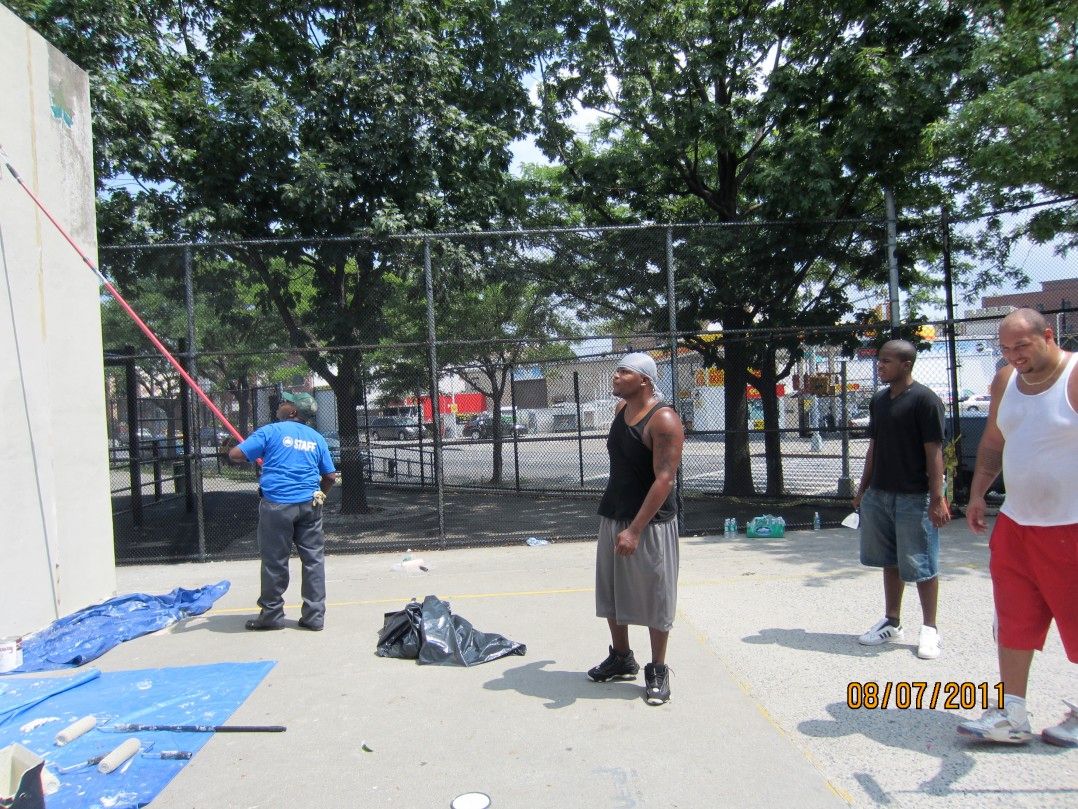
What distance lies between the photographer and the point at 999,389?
3787 millimetres

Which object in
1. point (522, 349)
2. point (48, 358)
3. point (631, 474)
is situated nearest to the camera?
point (631, 474)

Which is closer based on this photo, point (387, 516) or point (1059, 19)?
point (1059, 19)

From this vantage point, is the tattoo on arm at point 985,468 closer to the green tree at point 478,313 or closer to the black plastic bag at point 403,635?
the black plastic bag at point 403,635

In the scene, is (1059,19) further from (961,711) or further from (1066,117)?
(961,711)

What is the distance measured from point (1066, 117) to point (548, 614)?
639 cm

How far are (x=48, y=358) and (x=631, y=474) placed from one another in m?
4.92

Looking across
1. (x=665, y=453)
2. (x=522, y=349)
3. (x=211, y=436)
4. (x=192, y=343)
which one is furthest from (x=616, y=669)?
(x=211, y=436)

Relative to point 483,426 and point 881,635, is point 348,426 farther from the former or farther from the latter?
point 881,635

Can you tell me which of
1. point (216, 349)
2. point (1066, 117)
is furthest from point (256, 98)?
point (1066, 117)

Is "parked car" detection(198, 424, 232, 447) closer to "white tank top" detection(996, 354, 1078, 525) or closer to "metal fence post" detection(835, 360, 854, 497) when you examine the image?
"metal fence post" detection(835, 360, 854, 497)

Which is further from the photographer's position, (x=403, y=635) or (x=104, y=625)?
(x=104, y=625)

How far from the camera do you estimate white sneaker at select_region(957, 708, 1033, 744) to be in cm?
345

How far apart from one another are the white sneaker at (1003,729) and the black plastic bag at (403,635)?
10.7 ft

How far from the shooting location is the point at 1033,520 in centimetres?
344
